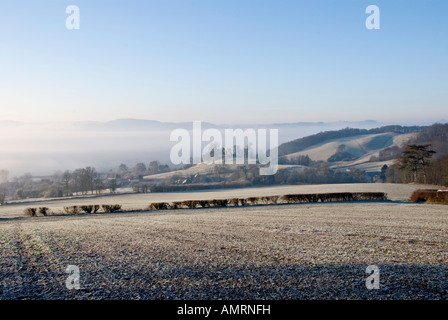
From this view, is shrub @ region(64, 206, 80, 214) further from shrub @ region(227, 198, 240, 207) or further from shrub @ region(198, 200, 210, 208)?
shrub @ region(227, 198, 240, 207)

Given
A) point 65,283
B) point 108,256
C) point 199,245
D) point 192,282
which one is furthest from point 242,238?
point 65,283

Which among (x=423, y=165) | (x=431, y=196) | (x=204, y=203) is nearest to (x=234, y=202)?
(x=204, y=203)

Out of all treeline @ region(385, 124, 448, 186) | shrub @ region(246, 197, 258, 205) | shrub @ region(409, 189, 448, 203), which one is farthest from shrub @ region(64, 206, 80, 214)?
treeline @ region(385, 124, 448, 186)

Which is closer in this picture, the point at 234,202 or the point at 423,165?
the point at 234,202

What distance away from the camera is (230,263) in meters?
12.7

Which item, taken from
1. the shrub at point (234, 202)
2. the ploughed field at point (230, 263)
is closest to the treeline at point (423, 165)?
the shrub at point (234, 202)

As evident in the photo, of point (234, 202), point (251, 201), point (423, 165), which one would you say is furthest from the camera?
point (423, 165)

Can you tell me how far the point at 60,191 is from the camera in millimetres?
92938

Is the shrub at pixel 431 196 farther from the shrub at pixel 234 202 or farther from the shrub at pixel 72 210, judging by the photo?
the shrub at pixel 72 210

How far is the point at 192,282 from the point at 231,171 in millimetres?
110585

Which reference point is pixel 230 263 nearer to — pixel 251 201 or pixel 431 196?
pixel 251 201

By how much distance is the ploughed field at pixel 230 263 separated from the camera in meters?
9.72

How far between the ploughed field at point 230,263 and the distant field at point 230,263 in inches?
1.1

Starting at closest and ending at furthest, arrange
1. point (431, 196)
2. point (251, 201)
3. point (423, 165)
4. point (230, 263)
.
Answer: point (230, 263), point (431, 196), point (251, 201), point (423, 165)
